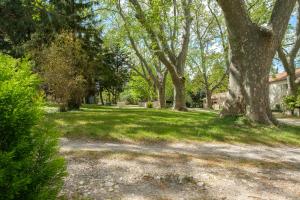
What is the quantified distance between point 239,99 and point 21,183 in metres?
12.1

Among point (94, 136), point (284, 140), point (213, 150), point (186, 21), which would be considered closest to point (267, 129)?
point (284, 140)

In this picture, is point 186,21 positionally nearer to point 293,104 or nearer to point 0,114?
point 293,104

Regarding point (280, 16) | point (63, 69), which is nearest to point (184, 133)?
point (280, 16)

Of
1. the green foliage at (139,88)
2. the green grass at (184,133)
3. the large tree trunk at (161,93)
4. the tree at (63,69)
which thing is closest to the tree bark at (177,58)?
the tree at (63,69)

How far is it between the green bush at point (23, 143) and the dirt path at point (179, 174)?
1855 millimetres

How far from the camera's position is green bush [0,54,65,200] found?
2459mm

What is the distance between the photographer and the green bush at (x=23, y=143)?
2.46m

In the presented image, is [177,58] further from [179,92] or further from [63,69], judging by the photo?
[63,69]

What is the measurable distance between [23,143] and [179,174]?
3.55 metres

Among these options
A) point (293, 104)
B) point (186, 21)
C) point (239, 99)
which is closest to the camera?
point (239, 99)

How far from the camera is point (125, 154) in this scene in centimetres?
686

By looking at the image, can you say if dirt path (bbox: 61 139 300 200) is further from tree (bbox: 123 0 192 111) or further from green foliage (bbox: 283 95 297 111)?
green foliage (bbox: 283 95 297 111)

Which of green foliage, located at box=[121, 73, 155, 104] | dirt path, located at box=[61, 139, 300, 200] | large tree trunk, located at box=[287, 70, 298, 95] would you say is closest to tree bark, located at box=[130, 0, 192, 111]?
large tree trunk, located at box=[287, 70, 298, 95]

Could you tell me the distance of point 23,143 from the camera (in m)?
2.55
